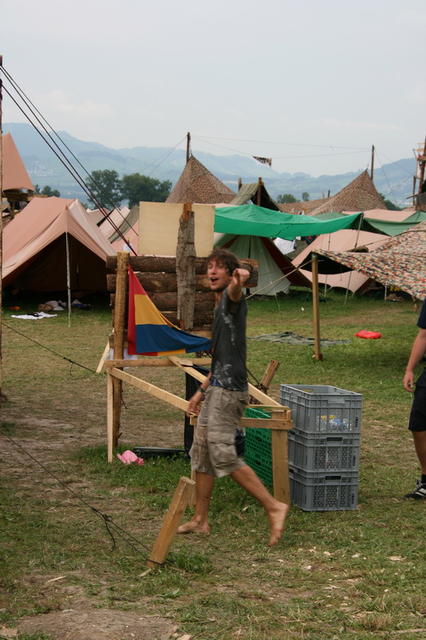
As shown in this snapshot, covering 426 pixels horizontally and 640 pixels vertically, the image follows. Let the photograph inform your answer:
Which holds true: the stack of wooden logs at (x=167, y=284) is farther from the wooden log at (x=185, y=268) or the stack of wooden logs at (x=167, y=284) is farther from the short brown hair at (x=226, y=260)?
the short brown hair at (x=226, y=260)

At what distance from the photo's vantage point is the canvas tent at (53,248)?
16.8 metres

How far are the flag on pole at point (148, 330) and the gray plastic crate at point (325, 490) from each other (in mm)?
1543

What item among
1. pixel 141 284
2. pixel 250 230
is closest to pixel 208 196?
pixel 250 230

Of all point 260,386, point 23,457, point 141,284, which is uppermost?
point 141,284

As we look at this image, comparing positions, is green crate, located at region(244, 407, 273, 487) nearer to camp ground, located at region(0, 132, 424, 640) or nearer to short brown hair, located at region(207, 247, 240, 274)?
camp ground, located at region(0, 132, 424, 640)

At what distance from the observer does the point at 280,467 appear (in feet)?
16.9

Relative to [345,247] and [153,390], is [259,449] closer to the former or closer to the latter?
[153,390]

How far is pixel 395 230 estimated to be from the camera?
22.3m

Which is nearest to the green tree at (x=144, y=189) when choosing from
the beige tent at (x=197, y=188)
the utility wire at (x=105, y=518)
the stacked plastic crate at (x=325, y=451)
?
the beige tent at (x=197, y=188)

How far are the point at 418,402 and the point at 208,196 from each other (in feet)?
84.3

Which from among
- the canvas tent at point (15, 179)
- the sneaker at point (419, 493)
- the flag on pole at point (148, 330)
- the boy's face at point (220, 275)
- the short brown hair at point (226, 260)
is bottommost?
the sneaker at point (419, 493)

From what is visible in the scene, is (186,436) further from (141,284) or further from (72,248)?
(72,248)

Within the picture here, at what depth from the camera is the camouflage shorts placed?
15.0ft

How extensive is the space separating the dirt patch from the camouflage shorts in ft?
3.99
